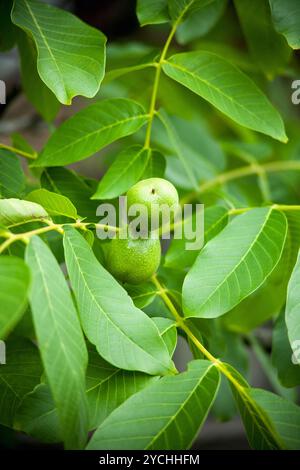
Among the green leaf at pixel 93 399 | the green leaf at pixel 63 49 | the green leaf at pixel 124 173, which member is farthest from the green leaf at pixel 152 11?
the green leaf at pixel 93 399

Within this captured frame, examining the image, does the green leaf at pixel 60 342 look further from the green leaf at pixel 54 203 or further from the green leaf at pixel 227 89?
the green leaf at pixel 227 89

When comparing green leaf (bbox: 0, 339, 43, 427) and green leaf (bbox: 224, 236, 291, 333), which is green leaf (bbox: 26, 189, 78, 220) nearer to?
green leaf (bbox: 0, 339, 43, 427)

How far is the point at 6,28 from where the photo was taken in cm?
108

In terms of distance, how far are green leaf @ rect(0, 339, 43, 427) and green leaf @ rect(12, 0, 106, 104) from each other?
0.39m

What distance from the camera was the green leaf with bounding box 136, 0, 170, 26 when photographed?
96 cm

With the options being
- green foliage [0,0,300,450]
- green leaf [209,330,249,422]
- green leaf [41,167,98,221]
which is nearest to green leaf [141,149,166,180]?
green foliage [0,0,300,450]

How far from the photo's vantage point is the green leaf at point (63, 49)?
816mm

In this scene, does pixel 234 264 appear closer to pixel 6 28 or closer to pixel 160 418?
pixel 160 418

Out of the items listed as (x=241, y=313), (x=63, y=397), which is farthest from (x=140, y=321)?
(x=241, y=313)

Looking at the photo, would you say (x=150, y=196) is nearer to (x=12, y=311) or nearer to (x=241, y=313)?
(x=12, y=311)

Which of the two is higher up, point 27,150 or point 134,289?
point 27,150

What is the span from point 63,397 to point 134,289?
1.01 feet

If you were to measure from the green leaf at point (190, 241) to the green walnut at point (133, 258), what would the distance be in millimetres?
96
